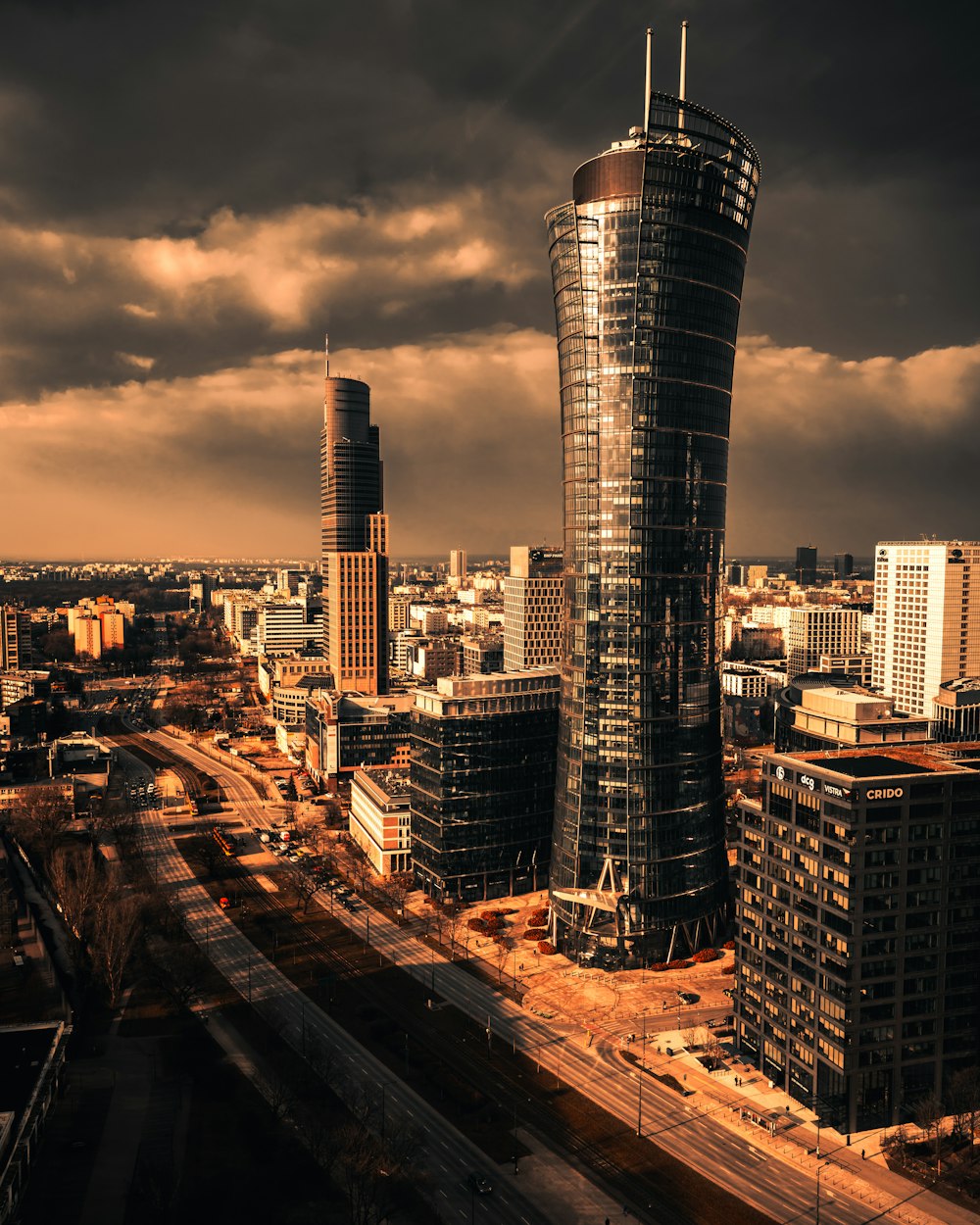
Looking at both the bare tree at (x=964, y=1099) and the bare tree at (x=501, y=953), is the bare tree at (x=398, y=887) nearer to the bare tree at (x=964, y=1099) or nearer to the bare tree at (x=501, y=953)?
the bare tree at (x=501, y=953)

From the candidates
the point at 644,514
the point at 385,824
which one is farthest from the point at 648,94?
the point at 385,824

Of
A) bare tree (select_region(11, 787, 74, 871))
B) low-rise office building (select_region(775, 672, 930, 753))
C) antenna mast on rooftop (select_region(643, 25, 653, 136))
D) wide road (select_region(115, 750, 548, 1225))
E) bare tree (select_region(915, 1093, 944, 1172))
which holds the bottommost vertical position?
wide road (select_region(115, 750, 548, 1225))

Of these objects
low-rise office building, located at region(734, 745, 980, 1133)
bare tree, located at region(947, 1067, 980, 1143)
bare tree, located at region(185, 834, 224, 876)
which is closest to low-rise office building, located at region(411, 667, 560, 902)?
bare tree, located at region(185, 834, 224, 876)

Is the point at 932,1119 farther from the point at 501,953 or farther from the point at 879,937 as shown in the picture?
the point at 501,953

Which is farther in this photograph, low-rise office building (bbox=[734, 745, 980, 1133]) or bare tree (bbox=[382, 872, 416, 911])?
bare tree (bbox=[382, 872, 416, 911])

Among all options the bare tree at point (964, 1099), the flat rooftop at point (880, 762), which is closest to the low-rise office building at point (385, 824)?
the flat rooftop at point (880, 762)

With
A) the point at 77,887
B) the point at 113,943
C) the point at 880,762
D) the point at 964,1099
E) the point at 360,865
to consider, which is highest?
the point at 880,762

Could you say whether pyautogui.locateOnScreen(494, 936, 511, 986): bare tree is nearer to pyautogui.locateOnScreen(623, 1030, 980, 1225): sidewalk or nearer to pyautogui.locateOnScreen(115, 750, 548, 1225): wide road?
pyautogui.locateOnScreen(623, 1030, 980, 1225): sidewalk

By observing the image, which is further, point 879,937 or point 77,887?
point 77,887
